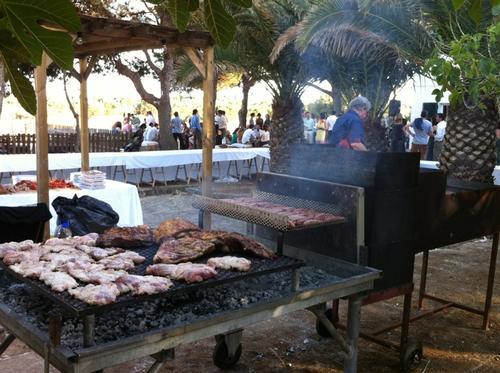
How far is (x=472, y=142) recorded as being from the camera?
9.24 m

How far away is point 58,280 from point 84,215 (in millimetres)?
3216

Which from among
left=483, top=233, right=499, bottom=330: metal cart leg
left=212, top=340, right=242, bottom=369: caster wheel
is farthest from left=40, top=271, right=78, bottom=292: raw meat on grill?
left=483, top=233, right=499, bottom=330: metal cart leg

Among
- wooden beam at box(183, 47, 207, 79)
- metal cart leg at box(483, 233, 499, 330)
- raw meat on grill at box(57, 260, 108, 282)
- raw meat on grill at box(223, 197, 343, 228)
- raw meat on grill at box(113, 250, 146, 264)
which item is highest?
wooden beam at box(183, 47, 207, 79)

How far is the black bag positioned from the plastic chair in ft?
2.61

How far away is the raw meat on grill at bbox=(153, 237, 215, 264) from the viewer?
3094 mm

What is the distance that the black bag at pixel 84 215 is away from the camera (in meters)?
5.70

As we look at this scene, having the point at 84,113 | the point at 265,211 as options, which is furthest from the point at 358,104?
the point at 84,113

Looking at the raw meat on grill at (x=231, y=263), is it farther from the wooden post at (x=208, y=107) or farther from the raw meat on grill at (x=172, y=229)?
the wooden post at (x=208, y=107)

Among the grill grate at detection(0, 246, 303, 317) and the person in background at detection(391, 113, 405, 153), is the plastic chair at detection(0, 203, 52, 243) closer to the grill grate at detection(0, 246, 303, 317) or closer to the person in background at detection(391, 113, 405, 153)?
the grill grate at detection(0, 246, 303, 317)

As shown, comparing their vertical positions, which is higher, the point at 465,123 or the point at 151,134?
the point at 465,123

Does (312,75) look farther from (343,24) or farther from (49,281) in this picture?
(49,281)

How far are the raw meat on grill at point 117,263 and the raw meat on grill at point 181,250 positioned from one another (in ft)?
0.49

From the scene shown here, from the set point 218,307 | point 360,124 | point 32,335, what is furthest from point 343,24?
point 32,335

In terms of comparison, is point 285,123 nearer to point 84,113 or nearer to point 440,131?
point 84,113
